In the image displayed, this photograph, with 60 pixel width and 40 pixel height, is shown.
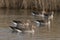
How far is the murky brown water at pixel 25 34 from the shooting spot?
10672 mm

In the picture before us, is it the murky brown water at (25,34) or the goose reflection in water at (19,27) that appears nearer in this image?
the murky brown water at (25,34)

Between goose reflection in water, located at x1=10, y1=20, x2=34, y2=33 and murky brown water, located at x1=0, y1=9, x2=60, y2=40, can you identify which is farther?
goose reflection in water, located at x1=10, y1=20, x2=34, y2=33

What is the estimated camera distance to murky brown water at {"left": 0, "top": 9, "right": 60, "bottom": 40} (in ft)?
35.0

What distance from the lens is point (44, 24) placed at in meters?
13.1

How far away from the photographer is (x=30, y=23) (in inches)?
511

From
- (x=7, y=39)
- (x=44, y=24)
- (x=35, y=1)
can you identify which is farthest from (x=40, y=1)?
(x=7, y=39)

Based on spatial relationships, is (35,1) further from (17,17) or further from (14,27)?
(14,27)

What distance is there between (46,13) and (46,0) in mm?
1022

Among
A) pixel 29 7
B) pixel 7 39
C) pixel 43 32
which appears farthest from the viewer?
pixel 29 7

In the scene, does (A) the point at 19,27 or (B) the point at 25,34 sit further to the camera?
(A) the point at 19,27

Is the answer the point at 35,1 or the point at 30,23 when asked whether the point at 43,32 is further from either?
the point at 35,1

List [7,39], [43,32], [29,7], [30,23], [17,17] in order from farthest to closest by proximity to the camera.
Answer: [29,7] → [17,17] → [30,23] → [43,32] → [7,39]

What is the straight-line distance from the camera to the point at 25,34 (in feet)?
36.6

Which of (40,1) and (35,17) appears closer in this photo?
(35,17)
